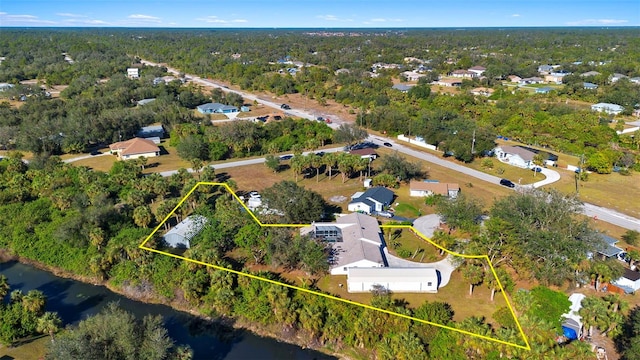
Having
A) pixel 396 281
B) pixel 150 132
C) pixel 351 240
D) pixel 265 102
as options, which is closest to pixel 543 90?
pixel 265 102

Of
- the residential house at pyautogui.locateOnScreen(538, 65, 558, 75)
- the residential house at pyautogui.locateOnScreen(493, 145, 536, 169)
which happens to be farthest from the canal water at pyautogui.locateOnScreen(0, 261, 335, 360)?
the residential house at pyautogui.locateOnScreen(538, 65, 558, 75)

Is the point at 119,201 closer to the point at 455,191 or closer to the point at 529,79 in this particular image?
the point at 455,191

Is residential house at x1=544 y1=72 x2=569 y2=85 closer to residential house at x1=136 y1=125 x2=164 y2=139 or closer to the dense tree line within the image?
residential house at x1=136 y1=125 x2=164 y2=139

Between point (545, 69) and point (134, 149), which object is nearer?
point (134, 149)

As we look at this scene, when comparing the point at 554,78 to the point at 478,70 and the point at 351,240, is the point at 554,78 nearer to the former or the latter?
the point at 478,70

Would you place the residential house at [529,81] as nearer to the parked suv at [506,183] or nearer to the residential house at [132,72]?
the parked suv at [506,183]

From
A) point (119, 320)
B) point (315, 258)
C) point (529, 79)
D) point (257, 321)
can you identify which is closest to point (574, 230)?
point (315, 258)
